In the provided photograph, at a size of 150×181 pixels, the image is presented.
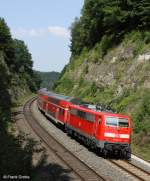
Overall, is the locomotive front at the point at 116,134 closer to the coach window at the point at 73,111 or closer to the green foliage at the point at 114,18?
the coach window at the point at 73,111

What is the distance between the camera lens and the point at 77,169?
21.5m

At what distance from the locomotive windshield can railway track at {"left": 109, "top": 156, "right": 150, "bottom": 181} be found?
7.57 feet

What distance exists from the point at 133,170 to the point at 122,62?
23736 mm

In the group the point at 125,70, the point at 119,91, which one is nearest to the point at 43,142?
the point at 119,91

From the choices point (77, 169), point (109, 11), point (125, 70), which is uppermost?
point (109, 11)

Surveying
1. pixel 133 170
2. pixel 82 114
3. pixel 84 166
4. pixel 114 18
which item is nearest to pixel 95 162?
Result: pixel 84 166

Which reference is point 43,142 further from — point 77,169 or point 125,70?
point 125,70

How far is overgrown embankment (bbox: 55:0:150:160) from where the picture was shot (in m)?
31.4

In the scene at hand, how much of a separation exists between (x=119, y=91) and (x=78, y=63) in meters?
31.5

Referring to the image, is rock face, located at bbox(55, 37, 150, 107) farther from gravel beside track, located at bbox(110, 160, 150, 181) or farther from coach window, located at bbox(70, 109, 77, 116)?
gravel beside track, located at bbox(110, 160, 150, 181)

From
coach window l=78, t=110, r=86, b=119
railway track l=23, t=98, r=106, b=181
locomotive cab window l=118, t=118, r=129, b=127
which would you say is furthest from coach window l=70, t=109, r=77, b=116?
locomotive cab window l=118, t=118, r=129, b=127

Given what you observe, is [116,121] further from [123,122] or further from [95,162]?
[95,162]

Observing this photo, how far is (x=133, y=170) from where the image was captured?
2216 cm

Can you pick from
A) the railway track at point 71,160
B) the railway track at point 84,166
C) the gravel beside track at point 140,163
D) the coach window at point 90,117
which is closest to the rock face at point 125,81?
the gravel beside track at point 140,163
